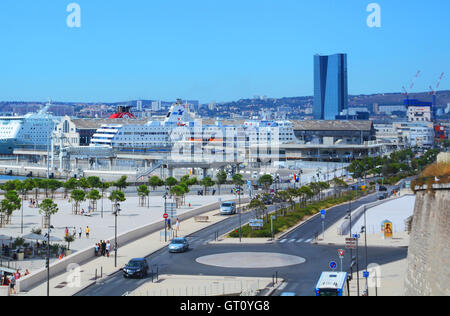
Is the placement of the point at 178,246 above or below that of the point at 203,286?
above

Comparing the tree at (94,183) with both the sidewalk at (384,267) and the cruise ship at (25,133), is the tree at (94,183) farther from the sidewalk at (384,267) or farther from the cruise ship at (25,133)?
the cruise ship at (25,133)

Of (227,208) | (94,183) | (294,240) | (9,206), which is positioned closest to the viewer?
(294,240)

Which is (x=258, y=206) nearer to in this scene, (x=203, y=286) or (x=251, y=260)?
(x=251, y=260)

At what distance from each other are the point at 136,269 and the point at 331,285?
222 inches

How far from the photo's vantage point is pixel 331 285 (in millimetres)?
13977

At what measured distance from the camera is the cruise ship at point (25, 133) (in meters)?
93.6

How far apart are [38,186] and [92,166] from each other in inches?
1494

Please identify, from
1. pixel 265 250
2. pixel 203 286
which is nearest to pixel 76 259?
pixel 203 286

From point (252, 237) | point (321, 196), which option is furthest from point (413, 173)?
point (252, 237)

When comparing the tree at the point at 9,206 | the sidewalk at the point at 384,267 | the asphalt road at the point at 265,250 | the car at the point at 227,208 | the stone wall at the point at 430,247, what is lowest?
the asphalt road at the point at 265,250

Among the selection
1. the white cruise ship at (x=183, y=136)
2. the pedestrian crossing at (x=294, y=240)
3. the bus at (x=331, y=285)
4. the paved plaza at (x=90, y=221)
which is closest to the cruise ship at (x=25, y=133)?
the white cruise ship at (x=183, y=136)

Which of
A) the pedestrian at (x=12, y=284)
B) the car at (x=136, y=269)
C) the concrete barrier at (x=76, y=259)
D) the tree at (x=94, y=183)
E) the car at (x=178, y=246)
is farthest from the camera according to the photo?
the tree at (x=94, y=183)

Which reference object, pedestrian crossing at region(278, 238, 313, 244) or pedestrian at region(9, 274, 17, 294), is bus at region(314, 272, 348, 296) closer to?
pedestrian at region(9, 274, 17, 294)

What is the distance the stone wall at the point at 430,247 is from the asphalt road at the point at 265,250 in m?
3.22
